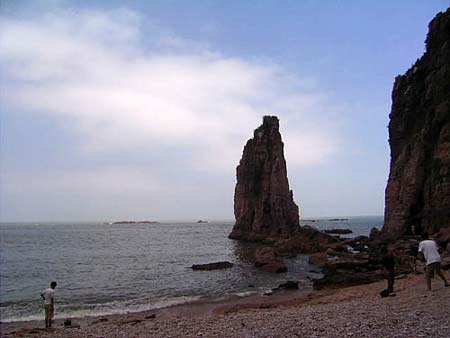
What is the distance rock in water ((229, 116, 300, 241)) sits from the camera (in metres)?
94.6

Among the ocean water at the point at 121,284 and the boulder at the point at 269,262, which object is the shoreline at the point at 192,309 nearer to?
the ocean water at the point at 121,284

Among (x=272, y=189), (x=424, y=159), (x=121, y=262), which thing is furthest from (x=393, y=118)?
(x=121, y=262)

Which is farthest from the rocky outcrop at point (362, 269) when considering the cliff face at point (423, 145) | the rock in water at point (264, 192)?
the rock in water at point (264, 192)

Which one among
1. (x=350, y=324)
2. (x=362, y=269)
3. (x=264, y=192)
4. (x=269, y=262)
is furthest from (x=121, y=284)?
(x=264, y=192)

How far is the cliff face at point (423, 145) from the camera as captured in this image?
47281 millimetres

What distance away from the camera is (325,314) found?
49.3ft

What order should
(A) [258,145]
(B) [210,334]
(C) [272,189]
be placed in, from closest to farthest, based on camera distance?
(B) [210,334], (C) [272,189], (A) [258,145]

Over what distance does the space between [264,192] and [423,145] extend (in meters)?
50.6

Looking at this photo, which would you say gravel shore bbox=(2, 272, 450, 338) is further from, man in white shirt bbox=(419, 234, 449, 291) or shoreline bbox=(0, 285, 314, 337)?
shoreline bbox=(0, 285, 314, 337)

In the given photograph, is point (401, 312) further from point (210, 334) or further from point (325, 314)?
point (210, 334)

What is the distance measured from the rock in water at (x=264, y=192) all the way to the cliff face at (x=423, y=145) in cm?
3555

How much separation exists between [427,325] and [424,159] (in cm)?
4514

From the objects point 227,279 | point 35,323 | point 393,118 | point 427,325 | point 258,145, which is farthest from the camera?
point 258,145

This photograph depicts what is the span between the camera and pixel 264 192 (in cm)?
9956
